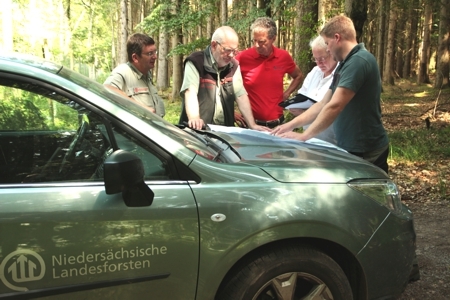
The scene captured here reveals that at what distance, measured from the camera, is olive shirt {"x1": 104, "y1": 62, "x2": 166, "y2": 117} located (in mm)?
4402

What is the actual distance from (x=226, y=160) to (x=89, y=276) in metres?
0.97

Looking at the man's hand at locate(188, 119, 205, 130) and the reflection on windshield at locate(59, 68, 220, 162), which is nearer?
the reflection on windshield at locate(59, 68, 220, 162)

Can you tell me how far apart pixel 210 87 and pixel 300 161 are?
2.04 m

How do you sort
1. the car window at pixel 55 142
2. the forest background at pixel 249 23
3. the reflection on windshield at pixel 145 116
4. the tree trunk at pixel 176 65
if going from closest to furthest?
the car window at pixel 55 142 → the reflection on windshield at pixel 145 116 → the forest background at pixel 249 23 → the tree trunk at pixel 176 65

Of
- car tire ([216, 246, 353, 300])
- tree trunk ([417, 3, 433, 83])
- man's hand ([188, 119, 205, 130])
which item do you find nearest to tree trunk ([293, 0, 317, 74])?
man's hand ([188, 119, 205, 130])

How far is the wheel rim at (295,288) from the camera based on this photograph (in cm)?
243

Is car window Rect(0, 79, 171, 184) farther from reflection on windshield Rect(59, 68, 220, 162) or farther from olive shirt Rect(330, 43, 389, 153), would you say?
olive shirt Rect(330, 43, 389, 153)

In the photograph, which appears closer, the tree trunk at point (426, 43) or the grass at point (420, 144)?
the grass at point (420, 144)

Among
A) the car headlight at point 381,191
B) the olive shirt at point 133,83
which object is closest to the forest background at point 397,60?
the car headlight at point 381,191

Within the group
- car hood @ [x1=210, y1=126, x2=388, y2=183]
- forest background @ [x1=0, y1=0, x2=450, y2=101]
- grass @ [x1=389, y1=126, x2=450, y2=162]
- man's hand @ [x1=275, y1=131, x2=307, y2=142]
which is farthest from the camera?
forest background @ [x1=0, y1=0, x2=450, y2=101]

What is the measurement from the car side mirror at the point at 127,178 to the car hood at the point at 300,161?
2.20ft

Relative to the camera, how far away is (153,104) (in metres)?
4.70

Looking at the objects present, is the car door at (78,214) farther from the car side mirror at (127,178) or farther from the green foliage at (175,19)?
the green foliage at (175,19)

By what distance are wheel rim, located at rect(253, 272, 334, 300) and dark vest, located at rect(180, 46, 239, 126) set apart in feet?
7.75
